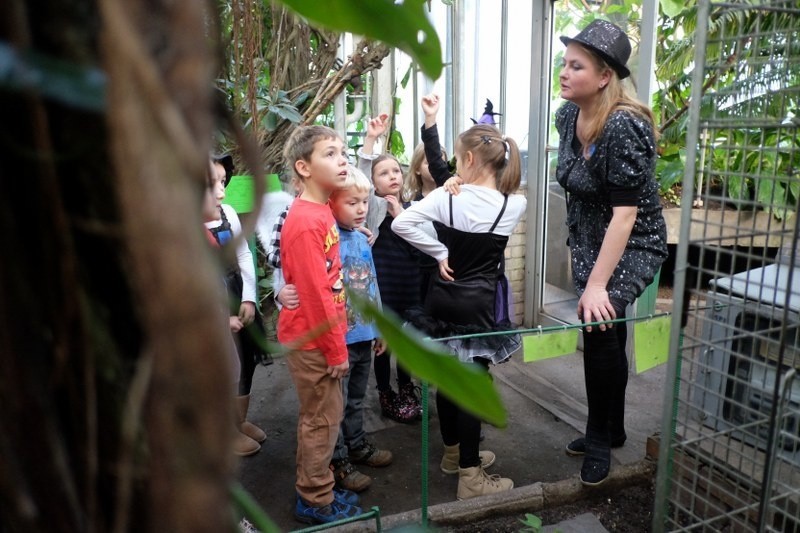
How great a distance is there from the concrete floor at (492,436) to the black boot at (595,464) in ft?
0.77

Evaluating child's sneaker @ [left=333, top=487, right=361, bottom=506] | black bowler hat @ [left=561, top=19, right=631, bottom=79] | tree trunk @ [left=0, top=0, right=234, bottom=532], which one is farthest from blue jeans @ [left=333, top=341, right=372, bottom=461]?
tree trunk @ [left=0, top=0, right=234, bottom=532]

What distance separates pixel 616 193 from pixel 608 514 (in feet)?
3.53

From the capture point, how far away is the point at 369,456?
2.44 m

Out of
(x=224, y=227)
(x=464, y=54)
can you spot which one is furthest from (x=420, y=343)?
(x=464, y=54)

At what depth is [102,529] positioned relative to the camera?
28 centimetres

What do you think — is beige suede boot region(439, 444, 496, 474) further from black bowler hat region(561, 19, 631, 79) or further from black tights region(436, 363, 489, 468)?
black bowler hat region(561, 19, 631, 79)

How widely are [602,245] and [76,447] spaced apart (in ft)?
6.22

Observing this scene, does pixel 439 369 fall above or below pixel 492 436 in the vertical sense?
above

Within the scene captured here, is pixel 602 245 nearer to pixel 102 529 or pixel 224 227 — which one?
pixel 224 227

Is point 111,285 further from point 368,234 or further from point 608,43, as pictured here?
point 368,234

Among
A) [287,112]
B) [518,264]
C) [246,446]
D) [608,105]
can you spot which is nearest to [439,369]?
[608,105]

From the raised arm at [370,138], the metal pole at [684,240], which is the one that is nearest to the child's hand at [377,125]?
the raised arm at [370,138]

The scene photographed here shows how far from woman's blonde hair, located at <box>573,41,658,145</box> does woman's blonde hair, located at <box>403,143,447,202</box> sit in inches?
43.6

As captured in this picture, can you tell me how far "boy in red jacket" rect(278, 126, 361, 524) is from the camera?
1895 mm
